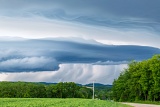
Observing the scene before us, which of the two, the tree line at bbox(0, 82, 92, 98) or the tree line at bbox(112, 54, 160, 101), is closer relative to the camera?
the tree line at bbox(112, 54, 160, 101)

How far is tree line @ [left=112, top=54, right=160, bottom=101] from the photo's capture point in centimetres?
9138

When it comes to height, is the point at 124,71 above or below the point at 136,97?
above

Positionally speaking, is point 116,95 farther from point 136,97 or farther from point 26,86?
point 26,86

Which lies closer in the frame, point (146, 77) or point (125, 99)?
point (146, 77)

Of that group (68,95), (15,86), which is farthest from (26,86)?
(68,95)

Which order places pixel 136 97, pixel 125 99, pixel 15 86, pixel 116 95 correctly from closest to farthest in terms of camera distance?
pixel 136 97 → pixel 125 99 → pixel 116 95 → pixel 15 86

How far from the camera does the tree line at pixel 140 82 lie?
91375mm

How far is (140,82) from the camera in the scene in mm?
95125

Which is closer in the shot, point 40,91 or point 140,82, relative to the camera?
point 140,82

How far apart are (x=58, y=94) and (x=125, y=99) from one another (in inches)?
1093

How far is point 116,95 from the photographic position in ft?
387

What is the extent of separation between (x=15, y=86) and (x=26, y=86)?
3786mm

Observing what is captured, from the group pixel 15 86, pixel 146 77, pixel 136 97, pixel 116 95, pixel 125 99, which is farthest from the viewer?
pixel 15 86

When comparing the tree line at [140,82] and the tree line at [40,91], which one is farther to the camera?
the tree line at [40,91]
